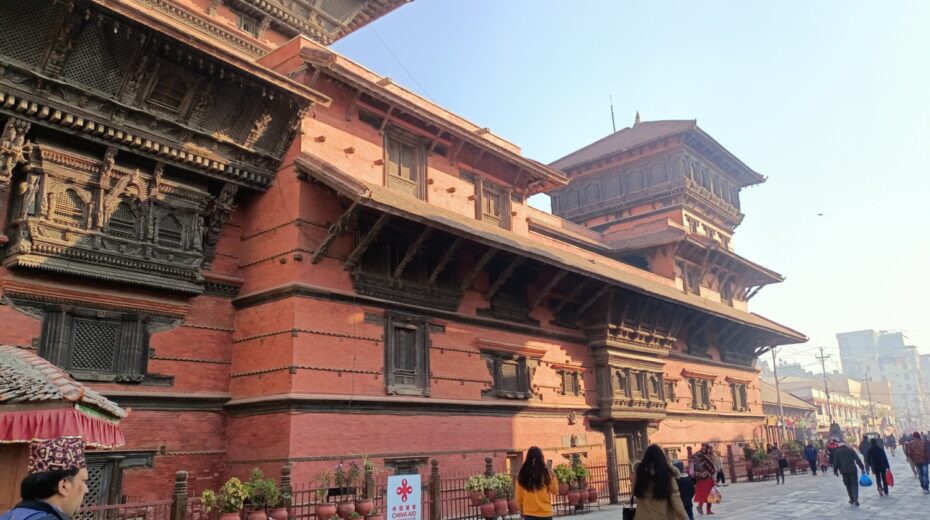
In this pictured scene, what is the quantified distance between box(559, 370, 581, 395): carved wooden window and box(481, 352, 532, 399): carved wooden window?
1993mm

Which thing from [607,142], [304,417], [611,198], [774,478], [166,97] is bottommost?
[774,478]

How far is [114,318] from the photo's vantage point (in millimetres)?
12477

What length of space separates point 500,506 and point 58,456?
10.7m

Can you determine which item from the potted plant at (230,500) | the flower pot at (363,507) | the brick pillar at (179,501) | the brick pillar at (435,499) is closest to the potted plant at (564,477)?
the brick pillar at (435,499)

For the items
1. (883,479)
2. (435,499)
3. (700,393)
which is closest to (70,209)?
(435,499)

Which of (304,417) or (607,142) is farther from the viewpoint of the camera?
(607,142)

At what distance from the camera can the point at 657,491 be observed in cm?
654

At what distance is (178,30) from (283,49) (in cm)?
385

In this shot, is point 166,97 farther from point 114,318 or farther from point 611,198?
point 611,198

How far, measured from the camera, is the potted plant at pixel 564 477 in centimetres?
1562

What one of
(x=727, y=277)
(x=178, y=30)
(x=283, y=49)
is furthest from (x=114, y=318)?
(x=727, y=277)

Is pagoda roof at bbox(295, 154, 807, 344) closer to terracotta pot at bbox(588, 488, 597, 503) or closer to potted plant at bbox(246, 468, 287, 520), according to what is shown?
potted plant at bbox(246, 468, 287, 520)

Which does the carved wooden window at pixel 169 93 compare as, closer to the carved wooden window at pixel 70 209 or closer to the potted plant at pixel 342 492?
the carved wooden window at pixel 70 209

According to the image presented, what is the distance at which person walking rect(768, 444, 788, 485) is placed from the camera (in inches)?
929
